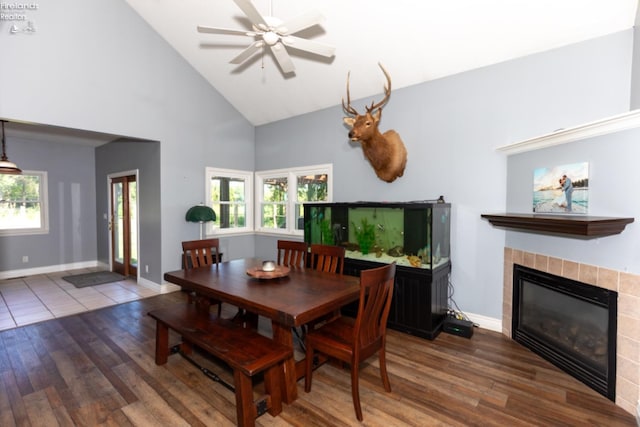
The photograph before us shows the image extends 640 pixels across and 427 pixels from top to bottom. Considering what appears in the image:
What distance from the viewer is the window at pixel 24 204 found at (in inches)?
221

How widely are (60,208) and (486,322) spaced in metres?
7.86

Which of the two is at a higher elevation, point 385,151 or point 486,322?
point 385,151

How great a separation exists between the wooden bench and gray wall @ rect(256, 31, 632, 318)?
247 cm

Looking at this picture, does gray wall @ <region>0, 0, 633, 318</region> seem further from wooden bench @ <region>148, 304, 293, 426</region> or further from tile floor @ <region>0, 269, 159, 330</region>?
wooden bench @ <region>148, 304, 293, 426</region>

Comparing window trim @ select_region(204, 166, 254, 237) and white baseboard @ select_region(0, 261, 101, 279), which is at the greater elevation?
window trim @ select_region(204, 166, 254, 237)

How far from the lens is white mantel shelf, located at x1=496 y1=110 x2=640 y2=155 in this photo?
2059 millimetres

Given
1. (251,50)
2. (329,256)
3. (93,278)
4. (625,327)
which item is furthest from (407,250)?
(93,278)

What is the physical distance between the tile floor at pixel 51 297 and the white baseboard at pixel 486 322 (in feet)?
14.6

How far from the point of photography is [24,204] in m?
5.80

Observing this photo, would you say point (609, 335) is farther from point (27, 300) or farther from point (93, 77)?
point (27, 300)

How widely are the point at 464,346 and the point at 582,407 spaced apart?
0.96 m

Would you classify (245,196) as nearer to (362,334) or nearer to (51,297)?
(51,297)

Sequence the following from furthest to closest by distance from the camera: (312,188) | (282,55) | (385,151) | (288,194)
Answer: (288,194)
(312,188)
(385,151)
(282,55)

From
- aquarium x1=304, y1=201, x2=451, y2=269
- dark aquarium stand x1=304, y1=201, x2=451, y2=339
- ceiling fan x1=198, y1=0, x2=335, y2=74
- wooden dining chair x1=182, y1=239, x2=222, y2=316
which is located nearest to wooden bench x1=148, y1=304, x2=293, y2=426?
wooden dining chair x1=182, y1=239, x2=222, y2=316
